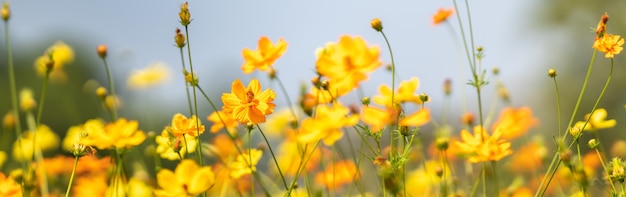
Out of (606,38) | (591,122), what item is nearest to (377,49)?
(606,38)

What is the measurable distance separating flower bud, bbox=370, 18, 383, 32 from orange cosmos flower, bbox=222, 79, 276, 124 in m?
0.25

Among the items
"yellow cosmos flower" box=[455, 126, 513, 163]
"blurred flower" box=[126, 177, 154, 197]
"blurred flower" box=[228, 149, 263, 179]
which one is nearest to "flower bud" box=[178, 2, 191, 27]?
"blurred flower" box=[228, 149, 263, 179]

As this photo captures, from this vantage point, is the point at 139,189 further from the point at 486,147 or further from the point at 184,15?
the point at 486,147

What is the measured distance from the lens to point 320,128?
905mm

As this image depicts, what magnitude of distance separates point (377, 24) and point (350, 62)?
13cm

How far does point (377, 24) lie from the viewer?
1217 millimetres

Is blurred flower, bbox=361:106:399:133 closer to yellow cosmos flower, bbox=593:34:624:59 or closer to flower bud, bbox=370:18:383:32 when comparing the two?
flower bud, bbox=370:18:383:32

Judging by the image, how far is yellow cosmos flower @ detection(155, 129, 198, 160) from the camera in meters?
1.10

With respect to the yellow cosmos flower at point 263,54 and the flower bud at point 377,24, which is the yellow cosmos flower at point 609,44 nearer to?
the flower bud at point 377,24

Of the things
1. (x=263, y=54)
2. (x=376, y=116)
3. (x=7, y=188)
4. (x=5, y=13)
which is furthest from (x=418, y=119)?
(x=5, y=13)

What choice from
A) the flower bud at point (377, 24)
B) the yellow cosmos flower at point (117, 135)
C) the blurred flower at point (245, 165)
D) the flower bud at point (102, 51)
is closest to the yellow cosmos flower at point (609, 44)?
the flower bud at point (377, 24)

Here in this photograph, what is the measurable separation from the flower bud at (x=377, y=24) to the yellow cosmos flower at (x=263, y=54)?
148 millimetres

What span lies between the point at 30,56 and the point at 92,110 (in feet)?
10.2

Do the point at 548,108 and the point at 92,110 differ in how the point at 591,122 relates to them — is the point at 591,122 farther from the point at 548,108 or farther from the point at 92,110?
the point at 92,110
